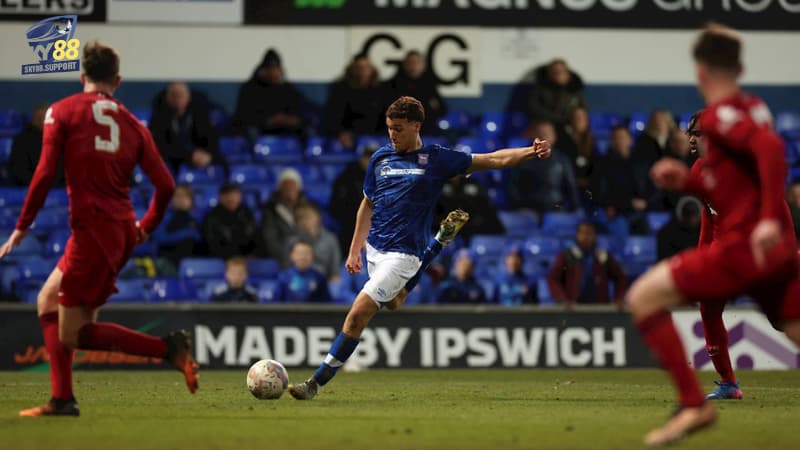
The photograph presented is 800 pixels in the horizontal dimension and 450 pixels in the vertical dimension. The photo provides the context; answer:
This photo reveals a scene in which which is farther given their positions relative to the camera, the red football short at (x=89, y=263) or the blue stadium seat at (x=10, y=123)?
the blue stadium seat at (x=10, y=123)

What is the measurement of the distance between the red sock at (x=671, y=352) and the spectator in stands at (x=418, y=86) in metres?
12.0

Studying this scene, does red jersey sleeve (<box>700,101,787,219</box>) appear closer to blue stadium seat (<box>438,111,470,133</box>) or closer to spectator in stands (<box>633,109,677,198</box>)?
spectator in stands (<box>633,109,677,198</box>)

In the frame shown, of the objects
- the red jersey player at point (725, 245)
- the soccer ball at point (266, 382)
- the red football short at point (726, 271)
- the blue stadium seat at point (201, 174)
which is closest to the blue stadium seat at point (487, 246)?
the blue stadium seat at point (201, 174)

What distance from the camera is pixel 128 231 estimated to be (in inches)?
306

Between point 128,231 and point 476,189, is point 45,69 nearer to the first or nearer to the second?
point 128,231

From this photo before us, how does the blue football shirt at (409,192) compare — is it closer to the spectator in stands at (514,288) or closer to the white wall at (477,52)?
the spectator in stands at (514,288)

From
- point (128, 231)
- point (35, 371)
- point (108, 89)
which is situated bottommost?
point (35, 371)

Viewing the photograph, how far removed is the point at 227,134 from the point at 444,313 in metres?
5.51

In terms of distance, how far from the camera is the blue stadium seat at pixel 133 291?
55.3 feet

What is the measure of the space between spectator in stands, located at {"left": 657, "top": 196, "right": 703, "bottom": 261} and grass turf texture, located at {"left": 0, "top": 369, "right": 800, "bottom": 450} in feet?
14.1

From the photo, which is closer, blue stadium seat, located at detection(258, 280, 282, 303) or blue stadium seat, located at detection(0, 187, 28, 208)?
blue stadium seat, located at detection(258, 280, 282, 303)

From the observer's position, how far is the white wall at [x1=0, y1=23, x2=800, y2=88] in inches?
769

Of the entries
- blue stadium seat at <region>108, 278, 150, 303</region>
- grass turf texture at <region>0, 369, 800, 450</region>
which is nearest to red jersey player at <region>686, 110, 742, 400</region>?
grass turf texture at <region>0, 369, 800, 450</region>

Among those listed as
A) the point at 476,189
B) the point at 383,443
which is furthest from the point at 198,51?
the point at 383,443
